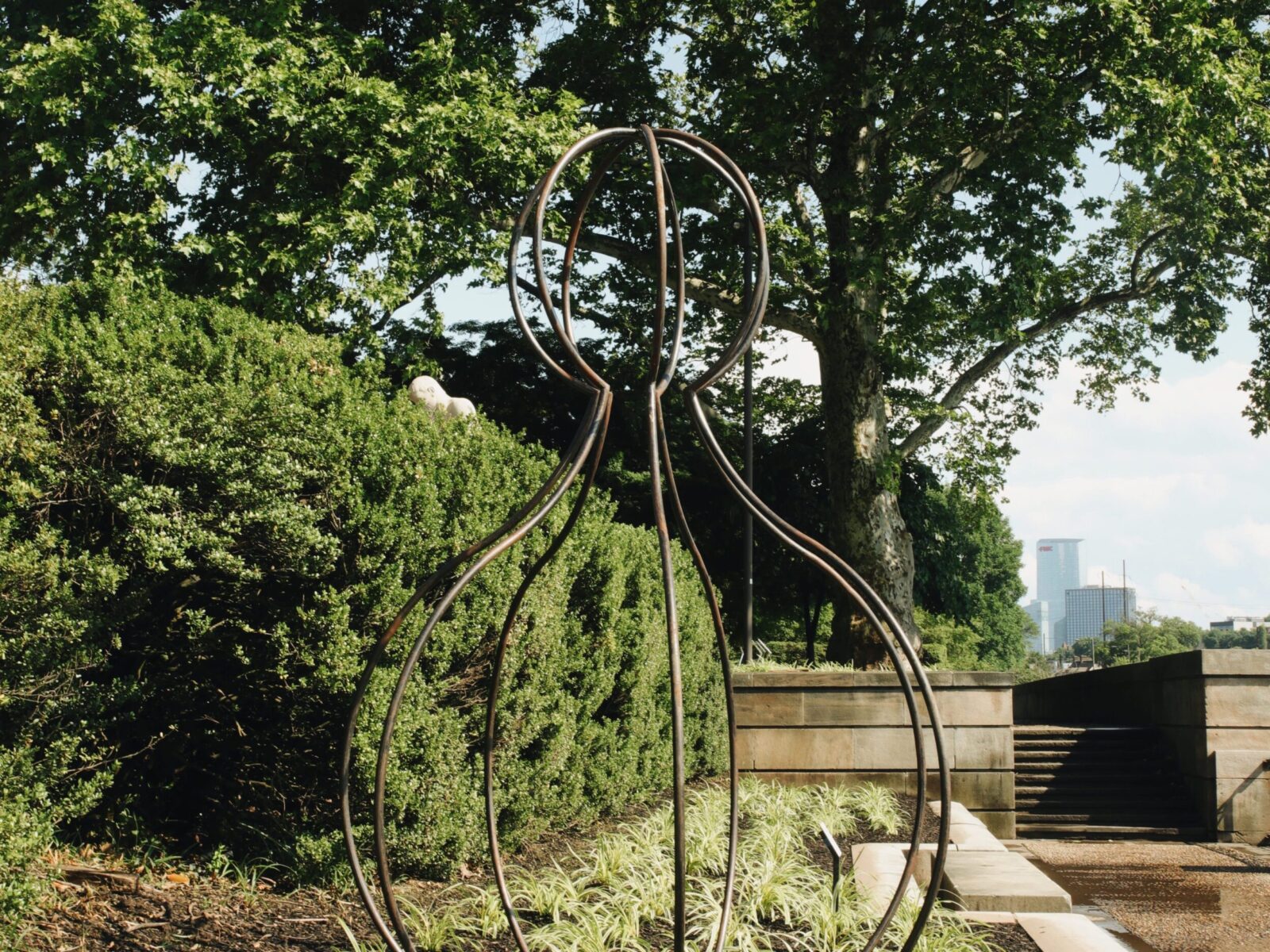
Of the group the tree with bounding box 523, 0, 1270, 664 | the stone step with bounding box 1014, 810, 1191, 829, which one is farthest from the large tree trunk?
the stone step with bounding box 1014, 810, 1191, 829

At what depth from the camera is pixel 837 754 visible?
10422mm

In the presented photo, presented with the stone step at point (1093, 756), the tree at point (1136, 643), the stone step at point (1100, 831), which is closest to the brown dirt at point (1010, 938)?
the stone step at point (1100, 831)

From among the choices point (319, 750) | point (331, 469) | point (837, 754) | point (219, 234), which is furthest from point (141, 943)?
point (219, 234)

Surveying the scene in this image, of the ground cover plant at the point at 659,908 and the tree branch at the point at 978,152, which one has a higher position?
the tree branch at the point at 978,152

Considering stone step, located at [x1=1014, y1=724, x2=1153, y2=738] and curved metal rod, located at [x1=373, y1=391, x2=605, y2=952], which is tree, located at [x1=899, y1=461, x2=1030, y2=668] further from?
curved metal rod, located at [x1=373, y1=391, x2=605, y2=952]

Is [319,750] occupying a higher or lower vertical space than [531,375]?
lower

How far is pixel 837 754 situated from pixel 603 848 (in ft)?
18.7

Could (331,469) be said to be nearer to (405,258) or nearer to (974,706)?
(405,258)

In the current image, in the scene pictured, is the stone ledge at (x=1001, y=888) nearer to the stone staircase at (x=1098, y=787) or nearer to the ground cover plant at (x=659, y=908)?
the ground cover plant at (x=659, y=908)

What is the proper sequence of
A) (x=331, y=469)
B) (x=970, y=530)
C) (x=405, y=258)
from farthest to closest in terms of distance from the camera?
(x=970, y=530) < (x=405, y=258) < (x=331, y=469)

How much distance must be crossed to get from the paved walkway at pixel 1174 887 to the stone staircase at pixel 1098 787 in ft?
1.65

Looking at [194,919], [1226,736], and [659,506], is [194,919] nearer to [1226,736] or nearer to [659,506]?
[659,506]

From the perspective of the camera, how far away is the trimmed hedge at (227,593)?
4.23 meters

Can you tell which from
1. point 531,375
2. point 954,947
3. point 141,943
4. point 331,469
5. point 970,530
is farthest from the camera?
point 531,375
